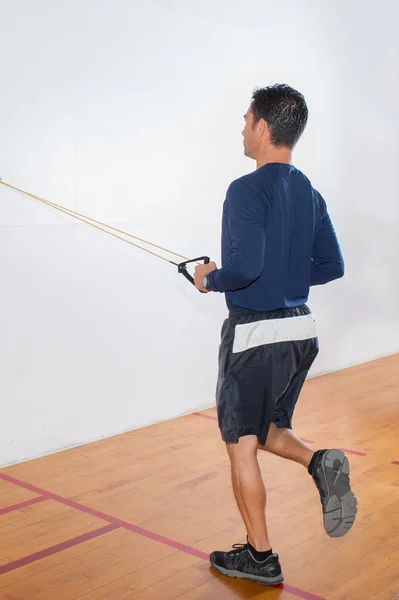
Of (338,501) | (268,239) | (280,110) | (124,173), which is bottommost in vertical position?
(338,501)

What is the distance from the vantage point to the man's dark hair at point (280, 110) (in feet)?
8.19

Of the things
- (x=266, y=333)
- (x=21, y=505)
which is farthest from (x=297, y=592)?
(x=21, y=505)

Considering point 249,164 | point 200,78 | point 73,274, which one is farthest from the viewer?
point 249,164

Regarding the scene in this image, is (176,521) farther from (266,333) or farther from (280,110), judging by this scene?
(280,110)

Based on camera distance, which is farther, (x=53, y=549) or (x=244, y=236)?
(x=53, y=549)

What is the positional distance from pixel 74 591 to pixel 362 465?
169 centimetres

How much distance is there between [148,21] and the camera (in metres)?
4.20

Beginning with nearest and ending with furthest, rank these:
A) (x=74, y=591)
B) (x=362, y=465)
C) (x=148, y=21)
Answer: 1. (x=74, y=591)
2. (x=362, y=465)
3. (x=148, y=21)

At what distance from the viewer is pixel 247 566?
2.54m

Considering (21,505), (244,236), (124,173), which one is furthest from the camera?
(124,173)

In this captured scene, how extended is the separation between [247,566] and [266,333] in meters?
0.75

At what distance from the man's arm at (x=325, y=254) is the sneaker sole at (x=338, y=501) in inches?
24.7

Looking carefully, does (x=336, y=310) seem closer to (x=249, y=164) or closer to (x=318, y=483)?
(x=249, y=164)

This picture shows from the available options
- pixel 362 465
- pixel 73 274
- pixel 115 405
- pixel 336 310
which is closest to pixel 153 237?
pixel 73 274
